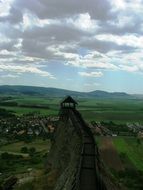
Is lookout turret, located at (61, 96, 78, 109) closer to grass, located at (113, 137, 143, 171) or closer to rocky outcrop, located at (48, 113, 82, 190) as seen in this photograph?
rocky outcrop, located at (48, 113, 82, 190)

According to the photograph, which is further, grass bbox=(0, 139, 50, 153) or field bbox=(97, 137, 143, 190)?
grass bbox=(0, 139, 50, 153)

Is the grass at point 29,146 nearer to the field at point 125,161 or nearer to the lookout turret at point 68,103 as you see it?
the field at point 125,161

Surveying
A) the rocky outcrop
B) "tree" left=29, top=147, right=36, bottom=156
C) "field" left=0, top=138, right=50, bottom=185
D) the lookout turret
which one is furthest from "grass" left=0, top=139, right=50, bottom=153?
the rocky outcrop

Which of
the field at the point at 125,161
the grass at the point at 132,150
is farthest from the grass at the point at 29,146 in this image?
the grass at the point at 132,150

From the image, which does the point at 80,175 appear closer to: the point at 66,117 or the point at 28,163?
the point at 66,117

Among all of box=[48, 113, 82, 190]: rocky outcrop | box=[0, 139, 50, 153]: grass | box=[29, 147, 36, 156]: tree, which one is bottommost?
box=[0, 139, 50, 153]: grass

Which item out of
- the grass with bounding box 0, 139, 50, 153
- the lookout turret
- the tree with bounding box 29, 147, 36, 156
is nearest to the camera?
the lookout turret

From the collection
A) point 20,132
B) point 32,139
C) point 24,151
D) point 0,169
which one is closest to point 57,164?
point 0,169

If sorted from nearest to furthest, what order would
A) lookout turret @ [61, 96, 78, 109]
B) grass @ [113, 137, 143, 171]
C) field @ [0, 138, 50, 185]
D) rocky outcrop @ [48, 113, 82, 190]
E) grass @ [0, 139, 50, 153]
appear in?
rocky outcrop @ [48, 113, 82, 190] → lookout turret @ [61, 96, 78, 109] → field @ [0, 138, 50, 185] → grass @ [113, 137, 143, 171] → grass @ [0, 139, 50, 153]
